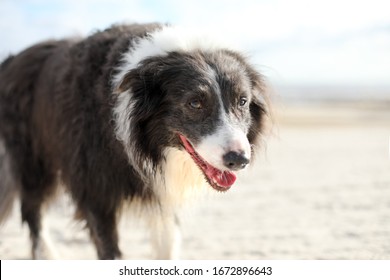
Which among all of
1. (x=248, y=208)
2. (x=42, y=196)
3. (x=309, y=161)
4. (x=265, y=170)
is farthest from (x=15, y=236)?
(x=309, y=161)

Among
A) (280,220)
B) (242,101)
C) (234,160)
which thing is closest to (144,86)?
(242,101)

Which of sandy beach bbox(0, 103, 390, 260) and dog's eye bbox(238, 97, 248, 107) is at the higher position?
dog's eye bbox(238, 97, 248, 107)

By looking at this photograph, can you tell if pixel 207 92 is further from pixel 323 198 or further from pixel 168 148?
pixel 323 198

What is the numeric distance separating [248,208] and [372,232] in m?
1.74

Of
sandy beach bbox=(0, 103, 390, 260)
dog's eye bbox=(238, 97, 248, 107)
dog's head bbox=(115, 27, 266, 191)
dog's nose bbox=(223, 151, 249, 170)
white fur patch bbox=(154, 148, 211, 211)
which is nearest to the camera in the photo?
dog's nose bbox=(223, 151, 249, 170)

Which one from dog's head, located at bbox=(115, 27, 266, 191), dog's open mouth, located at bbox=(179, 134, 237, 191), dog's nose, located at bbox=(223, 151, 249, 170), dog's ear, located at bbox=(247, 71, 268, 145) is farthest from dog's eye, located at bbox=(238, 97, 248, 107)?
dog's nose, located at bbox=(223, 151, 249, 170)

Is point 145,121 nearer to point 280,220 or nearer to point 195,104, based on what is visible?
point 195,104

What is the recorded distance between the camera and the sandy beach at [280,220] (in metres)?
4.67

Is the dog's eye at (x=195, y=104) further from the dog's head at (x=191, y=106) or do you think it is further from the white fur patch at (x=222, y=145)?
the white fur patch at (x=222, y=145)

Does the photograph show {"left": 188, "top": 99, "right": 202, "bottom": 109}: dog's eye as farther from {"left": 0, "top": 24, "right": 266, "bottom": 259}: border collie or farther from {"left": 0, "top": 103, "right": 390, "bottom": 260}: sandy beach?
{"left": 0, "top": 103, "right": 390, "bottom": 260}: sandy beach

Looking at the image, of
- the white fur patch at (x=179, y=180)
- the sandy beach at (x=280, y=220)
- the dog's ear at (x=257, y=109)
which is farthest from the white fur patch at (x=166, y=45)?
the sandy beach at (x=280, y=220)

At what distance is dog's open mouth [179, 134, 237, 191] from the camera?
135 inches

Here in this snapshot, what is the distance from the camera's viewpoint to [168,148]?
3.66 metres

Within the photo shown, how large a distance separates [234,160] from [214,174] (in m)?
0.36
